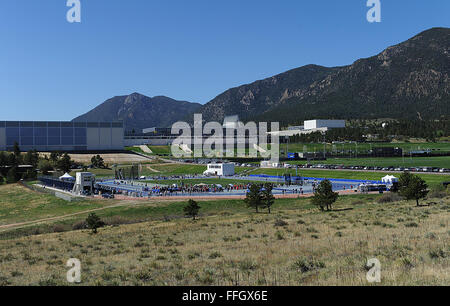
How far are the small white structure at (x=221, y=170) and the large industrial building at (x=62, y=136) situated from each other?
74.4 m

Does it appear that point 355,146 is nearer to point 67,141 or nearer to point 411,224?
point 67,141

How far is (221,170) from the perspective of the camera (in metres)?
95.0

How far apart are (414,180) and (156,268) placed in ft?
110

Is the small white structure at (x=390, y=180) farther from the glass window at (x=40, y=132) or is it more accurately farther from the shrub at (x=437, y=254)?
the glass window at (x=40, y=132)

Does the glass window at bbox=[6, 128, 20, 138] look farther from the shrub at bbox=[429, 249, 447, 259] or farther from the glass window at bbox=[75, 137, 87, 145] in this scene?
the shrub at bbox=[429, 249, 447, 259]

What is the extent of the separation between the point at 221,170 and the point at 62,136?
81.1 metres

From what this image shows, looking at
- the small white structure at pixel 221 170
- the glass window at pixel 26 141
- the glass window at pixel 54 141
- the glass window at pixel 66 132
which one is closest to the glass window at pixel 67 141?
the glass window at pixel 66 132

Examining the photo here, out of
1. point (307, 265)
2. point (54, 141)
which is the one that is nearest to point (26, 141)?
point (54, 141)

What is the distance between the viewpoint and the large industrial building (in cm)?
14538

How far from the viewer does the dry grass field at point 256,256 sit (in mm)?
12234

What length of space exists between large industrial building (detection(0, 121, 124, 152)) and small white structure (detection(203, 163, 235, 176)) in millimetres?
74374

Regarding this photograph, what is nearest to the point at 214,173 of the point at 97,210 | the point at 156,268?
the point at 97,210

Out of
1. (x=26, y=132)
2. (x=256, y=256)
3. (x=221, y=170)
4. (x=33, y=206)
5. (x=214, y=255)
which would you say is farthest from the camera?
(x=26, y=132)
